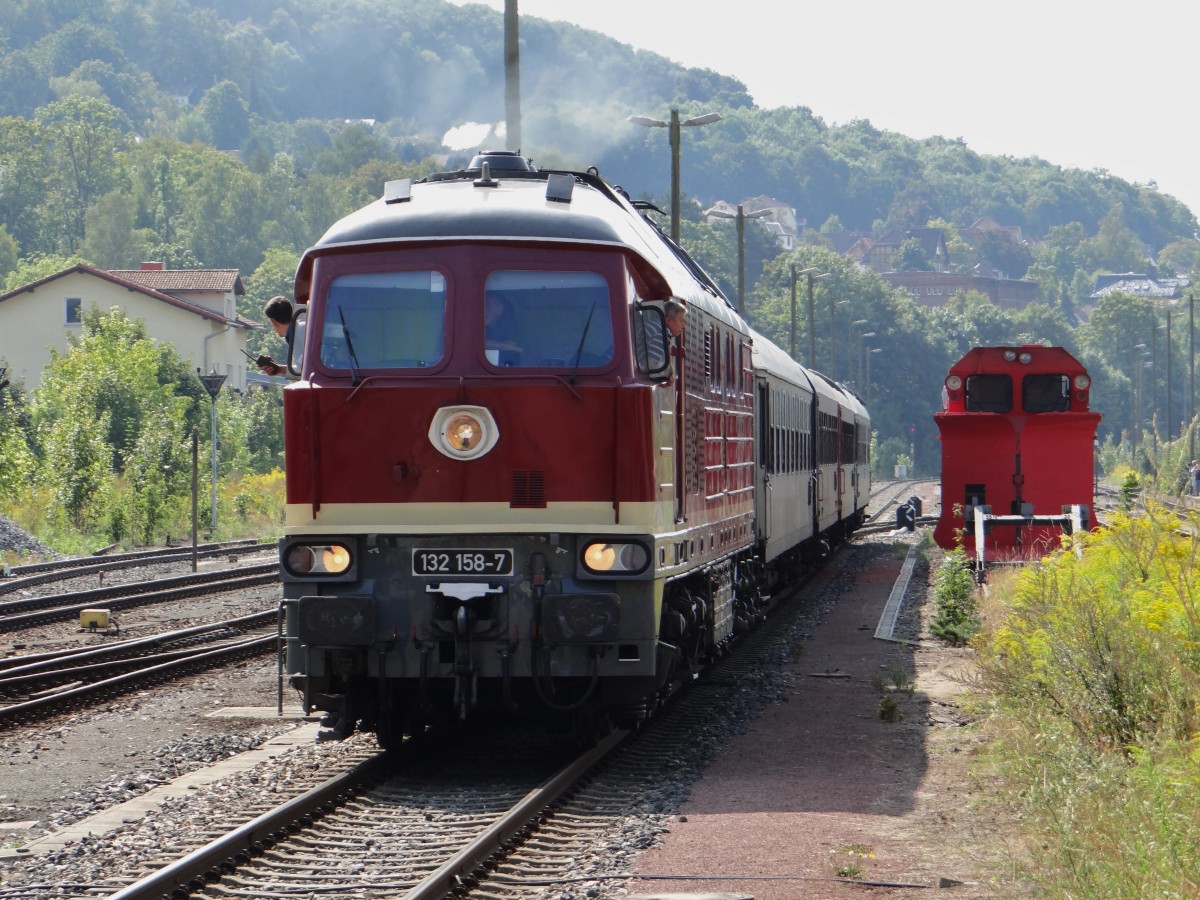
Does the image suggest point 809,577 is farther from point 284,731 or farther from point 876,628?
point 284,731

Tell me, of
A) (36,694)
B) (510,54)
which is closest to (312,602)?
(36,694)

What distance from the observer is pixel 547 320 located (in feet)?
34.3

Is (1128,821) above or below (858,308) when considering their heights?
below

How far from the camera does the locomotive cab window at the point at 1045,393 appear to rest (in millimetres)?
23531

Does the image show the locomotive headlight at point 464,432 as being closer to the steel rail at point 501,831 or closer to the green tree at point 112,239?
the steel rail at point 501,831

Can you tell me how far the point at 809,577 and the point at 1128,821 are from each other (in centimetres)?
2076

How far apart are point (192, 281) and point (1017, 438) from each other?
66765 mm

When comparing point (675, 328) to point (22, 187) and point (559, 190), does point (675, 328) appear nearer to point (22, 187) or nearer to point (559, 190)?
point (559, 190)

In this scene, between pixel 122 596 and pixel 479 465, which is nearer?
pixel 479 465

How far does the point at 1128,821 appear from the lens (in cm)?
730

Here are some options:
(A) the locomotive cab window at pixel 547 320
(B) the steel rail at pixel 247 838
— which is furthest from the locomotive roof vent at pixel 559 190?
(B) the steel rail at pixel 247 838

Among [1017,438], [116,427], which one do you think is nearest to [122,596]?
[1017,438]

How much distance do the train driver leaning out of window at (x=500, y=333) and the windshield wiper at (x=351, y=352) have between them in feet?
2.60

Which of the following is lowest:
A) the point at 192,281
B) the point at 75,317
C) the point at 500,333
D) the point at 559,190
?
the point at 500,333
